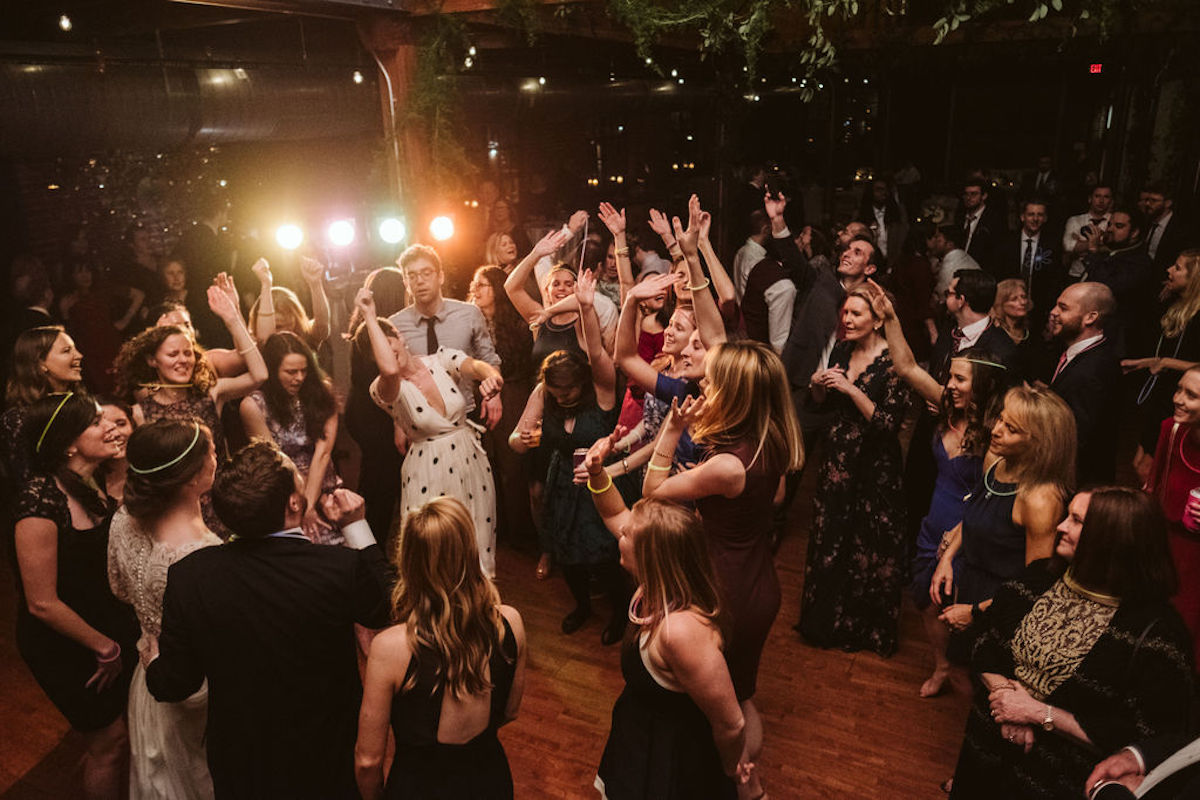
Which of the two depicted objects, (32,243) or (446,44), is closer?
(446,44)

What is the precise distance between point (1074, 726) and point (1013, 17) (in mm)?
7547

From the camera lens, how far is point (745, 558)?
8.13 ft

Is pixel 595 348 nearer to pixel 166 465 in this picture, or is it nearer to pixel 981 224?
pixel 166 465

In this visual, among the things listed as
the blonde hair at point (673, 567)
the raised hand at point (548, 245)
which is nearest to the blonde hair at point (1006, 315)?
the raised hand at point (548, 245)

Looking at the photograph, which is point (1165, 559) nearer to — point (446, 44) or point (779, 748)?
point (779, 748)

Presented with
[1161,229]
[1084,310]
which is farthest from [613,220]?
[1161,229]

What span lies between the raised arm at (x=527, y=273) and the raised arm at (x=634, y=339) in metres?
0.91

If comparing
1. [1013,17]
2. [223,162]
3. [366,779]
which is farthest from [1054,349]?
[223,162]

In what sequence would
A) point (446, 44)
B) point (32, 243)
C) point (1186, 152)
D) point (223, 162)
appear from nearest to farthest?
point (446, 44)
point (32, 243)
point (223, 162)
point (1186, 152)

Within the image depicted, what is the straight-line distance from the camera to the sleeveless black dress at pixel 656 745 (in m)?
1.97

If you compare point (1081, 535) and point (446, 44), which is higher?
point (446, 44)

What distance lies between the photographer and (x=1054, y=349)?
5.73 m

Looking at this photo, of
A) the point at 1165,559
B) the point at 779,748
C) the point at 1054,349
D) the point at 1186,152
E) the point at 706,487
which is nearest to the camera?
the point at 1165,559

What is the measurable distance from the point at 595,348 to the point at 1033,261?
14.8ft
